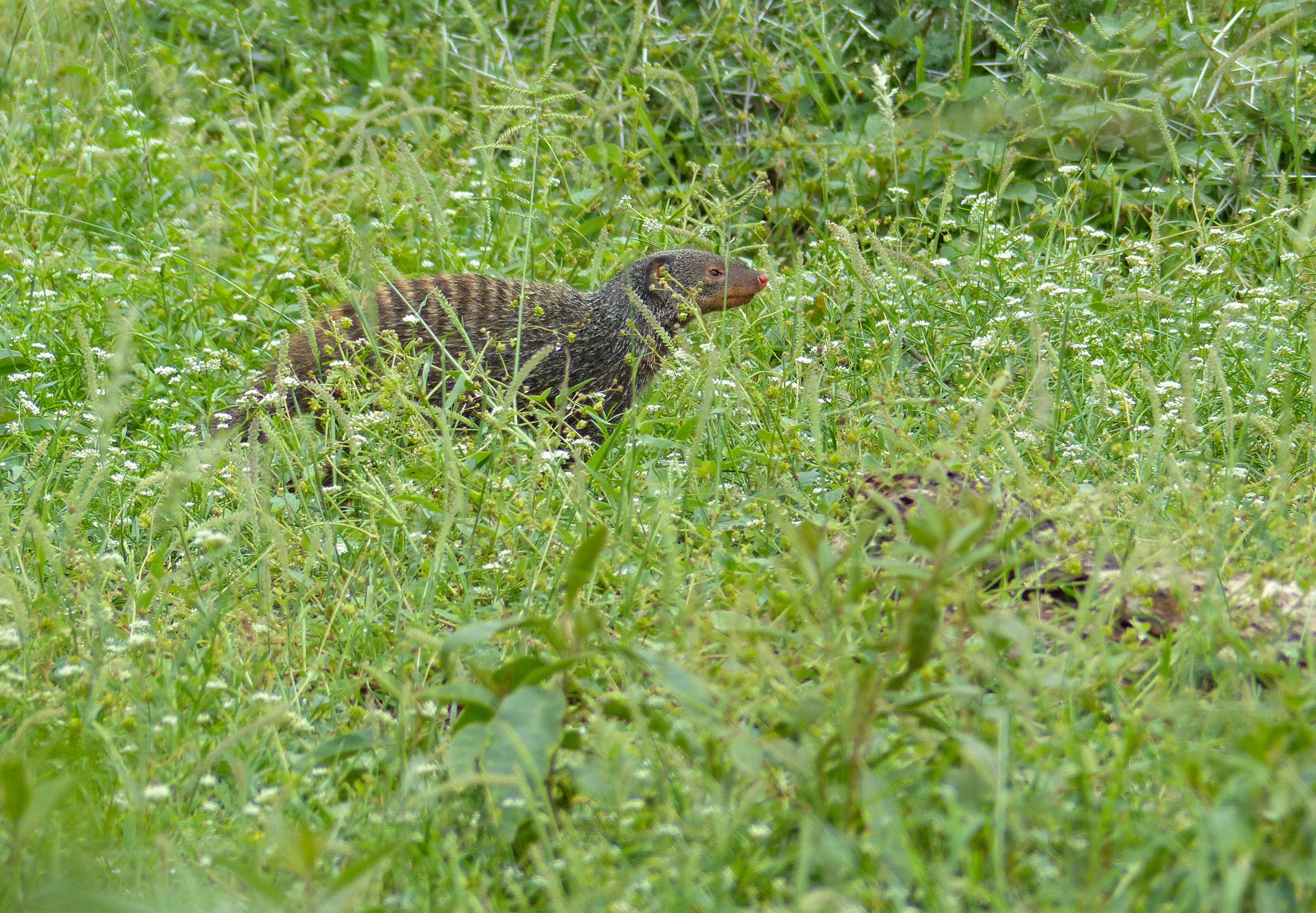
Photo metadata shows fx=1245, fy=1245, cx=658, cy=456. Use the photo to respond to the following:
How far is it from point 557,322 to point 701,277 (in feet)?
1.84

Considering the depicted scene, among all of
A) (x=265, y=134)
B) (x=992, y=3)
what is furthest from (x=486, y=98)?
(x=992, y=3)

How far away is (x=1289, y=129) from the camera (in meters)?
4.78

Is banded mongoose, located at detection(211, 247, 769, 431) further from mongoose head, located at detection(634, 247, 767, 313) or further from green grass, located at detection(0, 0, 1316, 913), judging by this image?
green grass, located at detection(0, 0, 1316, 913)

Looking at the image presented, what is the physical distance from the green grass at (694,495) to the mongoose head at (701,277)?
13 cm

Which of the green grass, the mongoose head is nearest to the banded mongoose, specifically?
the mongoose head

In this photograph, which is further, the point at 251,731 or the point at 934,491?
the point at 934,491

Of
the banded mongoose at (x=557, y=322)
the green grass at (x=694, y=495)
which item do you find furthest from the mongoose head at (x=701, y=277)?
the green grass at (x=694, y=495)

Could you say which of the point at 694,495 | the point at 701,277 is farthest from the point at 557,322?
the point at 694,495

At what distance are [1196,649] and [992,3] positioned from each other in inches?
170

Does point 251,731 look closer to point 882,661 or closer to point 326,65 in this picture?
point 882,661

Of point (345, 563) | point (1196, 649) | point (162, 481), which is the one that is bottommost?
point (345, 563)

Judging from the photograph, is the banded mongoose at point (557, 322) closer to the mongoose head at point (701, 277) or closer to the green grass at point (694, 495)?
the mongoose head at point (701, 277)

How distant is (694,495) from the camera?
A: 291cm

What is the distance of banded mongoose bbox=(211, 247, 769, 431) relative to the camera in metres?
4.10
